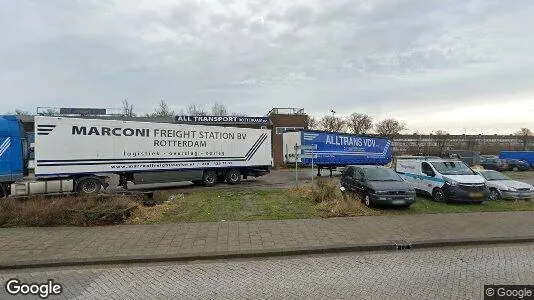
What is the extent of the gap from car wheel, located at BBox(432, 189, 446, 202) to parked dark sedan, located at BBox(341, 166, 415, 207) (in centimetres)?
210

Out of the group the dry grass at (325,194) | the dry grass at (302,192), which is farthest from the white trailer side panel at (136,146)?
Answer: the dry grass at (325,194)

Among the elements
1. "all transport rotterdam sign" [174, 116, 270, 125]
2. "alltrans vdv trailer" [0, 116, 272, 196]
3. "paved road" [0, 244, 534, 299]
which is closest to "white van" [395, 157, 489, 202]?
"paved road" [0, 244, 534, 299]

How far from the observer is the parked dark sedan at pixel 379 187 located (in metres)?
11.4

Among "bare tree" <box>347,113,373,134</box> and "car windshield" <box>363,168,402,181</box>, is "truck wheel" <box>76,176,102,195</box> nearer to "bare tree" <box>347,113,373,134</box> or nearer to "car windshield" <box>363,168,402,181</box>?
"car windshield" <box>363,168,402,181</box>

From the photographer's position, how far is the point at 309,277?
215 inches

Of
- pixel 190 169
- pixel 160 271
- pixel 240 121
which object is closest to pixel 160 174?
pixel 190 169

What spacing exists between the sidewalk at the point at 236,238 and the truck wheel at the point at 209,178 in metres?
10.5

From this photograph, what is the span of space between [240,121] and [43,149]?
78.0 ft

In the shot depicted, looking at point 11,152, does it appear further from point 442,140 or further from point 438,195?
point 442,140

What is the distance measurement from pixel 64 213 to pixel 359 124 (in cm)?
8150

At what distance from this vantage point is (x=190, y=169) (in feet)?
61.0

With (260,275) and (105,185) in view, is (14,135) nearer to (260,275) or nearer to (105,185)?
(105,185)

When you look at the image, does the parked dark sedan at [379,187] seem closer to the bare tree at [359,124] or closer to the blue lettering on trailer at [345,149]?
the blue lettering on trailer at [345,149]

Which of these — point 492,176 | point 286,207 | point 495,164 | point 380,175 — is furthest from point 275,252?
point 495,164
